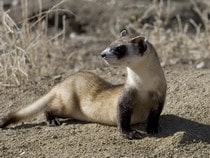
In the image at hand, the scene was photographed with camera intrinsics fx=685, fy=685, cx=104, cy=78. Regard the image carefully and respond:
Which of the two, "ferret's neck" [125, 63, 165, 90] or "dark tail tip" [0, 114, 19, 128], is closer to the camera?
"ferret's neck" [125, 63, 165, 90]

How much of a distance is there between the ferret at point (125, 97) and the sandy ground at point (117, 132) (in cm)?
6

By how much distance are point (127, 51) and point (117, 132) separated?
51cm

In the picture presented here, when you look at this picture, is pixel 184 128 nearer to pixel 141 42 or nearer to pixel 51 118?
pixel 141 42

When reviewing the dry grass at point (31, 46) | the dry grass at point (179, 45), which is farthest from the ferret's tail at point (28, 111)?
the dry grass at point (179, 45)

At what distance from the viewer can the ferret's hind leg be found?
429cm

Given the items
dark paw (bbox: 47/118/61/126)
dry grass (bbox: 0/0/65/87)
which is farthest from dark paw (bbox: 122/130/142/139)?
dry grass (bbox: 0/0/65/87)

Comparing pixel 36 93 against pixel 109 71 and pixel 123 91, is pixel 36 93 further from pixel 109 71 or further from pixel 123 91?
pixel 123 91

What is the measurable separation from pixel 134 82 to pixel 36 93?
128 centimetres

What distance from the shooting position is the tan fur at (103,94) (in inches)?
151

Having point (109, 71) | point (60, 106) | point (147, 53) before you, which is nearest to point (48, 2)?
point (109, 71)

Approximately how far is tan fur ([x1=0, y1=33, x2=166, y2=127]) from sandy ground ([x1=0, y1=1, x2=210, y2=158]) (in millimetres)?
70

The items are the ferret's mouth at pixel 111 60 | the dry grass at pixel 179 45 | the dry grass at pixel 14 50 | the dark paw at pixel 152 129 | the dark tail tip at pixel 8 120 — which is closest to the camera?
the ferret's mouth at pixel 111 60

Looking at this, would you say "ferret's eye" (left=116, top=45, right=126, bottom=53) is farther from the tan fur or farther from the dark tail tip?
the dark tail tip

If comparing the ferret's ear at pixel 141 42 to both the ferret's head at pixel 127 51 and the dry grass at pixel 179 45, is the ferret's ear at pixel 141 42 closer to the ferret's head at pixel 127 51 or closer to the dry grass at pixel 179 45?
the ferret's head at pixel 127 51
